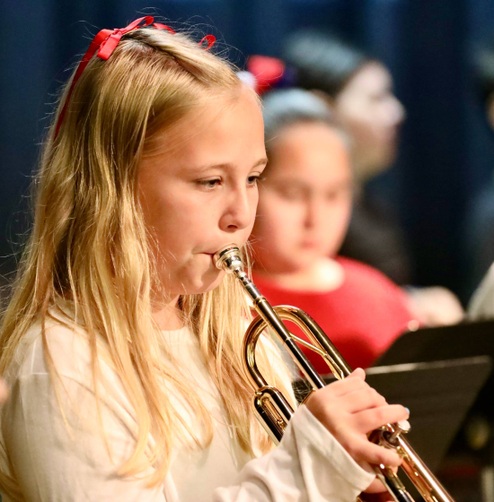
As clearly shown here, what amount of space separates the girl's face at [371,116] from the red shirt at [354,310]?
1.11 feet

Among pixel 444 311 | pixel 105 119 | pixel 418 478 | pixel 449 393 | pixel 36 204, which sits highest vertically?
pixel 105 119

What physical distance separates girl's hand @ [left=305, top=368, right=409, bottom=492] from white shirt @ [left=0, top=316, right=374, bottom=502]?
1cm

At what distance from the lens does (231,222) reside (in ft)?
3.97

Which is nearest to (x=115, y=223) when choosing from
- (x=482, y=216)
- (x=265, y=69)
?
(x=265, y=69)

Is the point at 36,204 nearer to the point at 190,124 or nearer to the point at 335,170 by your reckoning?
the point at 190,124

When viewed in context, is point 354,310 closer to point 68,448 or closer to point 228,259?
point 228,259

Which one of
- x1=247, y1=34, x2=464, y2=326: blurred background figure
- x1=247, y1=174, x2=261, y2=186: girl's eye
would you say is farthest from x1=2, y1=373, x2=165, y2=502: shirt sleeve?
x1=247, y1=34, x2=464, y2=326: blurred background figure

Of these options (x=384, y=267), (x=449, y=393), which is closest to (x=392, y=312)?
(x=384, y=267)

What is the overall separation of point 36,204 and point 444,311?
193 centimetres

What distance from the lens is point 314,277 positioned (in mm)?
2688

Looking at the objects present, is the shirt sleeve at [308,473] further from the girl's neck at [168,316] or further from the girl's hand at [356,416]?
the girl's neck at [168,316]

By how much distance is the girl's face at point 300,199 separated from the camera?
263 cm

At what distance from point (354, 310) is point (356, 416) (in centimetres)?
162

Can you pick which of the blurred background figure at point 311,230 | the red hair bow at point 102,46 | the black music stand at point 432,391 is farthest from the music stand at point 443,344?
the red hair bow at point 102,46
